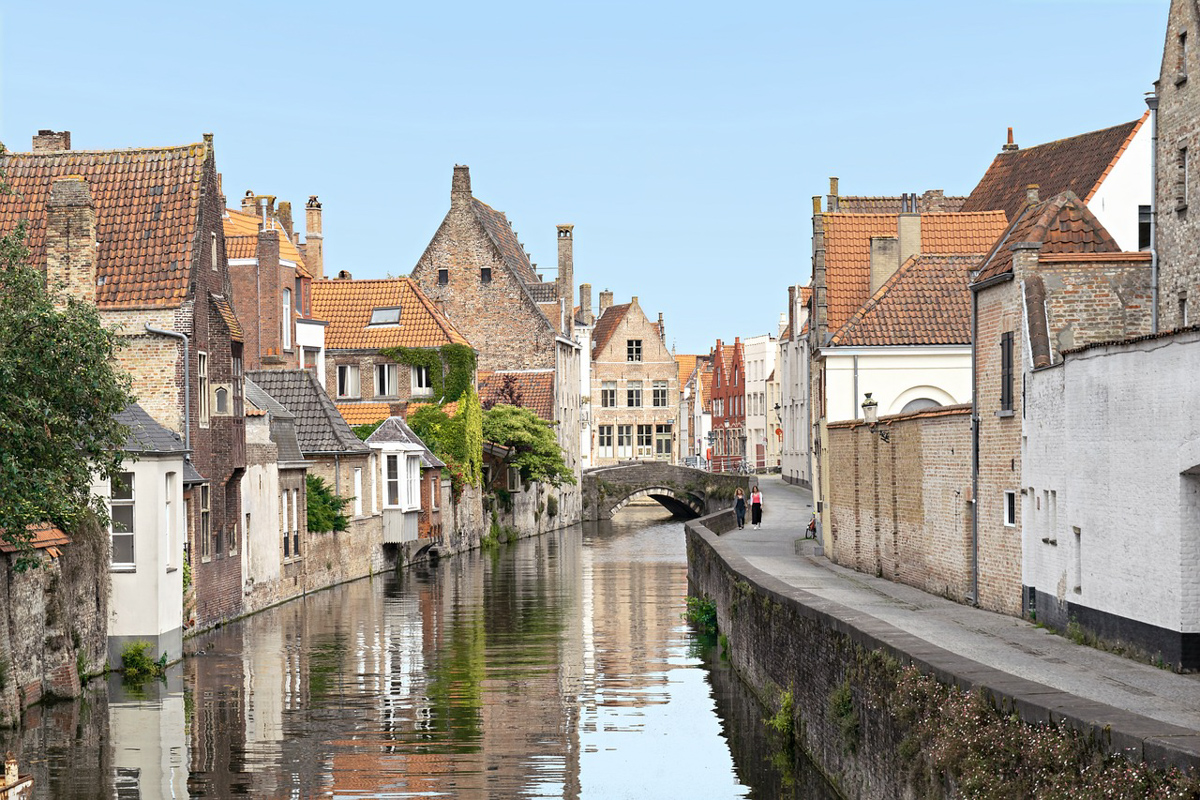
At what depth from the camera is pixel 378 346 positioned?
2502 inches

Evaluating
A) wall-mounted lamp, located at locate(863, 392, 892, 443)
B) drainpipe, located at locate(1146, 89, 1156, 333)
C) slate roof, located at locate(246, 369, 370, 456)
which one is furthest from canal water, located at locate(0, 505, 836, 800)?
drainpipe, located at locate(1146, 89, 1156, 333)

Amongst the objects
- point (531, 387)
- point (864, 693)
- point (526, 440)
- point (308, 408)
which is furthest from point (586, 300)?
point (864, 693)

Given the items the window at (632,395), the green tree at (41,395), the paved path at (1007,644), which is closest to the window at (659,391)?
the window at (632,395)

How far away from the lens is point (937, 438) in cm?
2634

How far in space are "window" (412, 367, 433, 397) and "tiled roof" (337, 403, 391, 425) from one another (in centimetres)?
137

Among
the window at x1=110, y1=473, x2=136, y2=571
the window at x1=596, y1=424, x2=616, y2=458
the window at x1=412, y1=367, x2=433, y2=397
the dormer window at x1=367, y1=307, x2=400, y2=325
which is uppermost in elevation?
the dormer window at x1=367, y1=307, x2=400, y2=325

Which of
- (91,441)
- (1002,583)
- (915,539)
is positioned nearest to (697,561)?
(915,539)

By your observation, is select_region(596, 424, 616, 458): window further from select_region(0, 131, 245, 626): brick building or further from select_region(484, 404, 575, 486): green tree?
select_region(0, 131, 245, 626): brick building

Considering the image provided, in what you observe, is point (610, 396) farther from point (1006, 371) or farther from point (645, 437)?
point (1006, 371)

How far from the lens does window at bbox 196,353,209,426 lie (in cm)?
3188

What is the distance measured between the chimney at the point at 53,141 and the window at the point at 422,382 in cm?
2575

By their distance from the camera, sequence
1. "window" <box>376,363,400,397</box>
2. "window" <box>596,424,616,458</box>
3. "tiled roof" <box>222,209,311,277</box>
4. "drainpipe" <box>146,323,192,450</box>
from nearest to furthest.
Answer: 1. "drainpipe" <box>146,323,192,450</box>
2. "tiled roof" <box>222,209,311,277</box>
3. "window" <box>376,363,400,397</box>
4. "window" <box>596,424,616,458</box>

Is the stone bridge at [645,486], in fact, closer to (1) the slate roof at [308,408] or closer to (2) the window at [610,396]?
(2) the window at [610,396]

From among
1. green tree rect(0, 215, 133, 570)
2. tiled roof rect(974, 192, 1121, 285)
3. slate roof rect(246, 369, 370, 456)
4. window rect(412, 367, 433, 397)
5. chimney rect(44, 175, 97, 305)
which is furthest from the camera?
window rect(412, 367, 433, 397)
